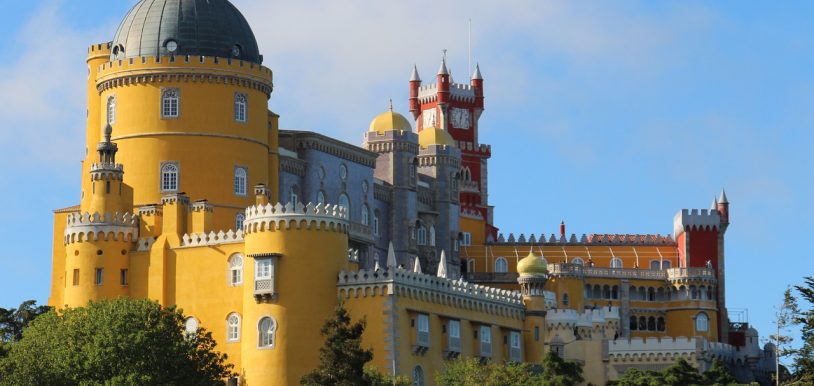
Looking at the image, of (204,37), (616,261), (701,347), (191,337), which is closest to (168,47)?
(204,37)

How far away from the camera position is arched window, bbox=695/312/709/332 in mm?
160750

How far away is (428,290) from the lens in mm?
114812

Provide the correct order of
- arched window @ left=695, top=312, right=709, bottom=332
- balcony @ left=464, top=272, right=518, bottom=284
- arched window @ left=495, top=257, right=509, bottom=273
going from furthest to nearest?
arched window @ left=495, top=257, right=509, bottom=273, arched window @ left=695, top=312, right=709, bottom=332, balcony @ left=464, top=272, right=518, bottom=284

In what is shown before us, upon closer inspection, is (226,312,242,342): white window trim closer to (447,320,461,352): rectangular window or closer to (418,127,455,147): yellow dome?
(447,320,461,352): rectangular window

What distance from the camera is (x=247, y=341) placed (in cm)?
11038

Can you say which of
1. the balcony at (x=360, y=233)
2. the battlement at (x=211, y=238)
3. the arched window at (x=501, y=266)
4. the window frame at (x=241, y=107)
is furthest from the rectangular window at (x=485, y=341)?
the arched window at (x=501, y=266)

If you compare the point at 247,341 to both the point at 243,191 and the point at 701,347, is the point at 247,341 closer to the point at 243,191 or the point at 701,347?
the point at 243,191

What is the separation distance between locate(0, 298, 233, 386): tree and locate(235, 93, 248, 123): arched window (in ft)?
57.4

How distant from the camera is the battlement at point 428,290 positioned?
110375 millimetres

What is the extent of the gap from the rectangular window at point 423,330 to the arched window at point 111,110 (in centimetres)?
2330

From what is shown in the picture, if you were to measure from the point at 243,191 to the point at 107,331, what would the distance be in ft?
62.9

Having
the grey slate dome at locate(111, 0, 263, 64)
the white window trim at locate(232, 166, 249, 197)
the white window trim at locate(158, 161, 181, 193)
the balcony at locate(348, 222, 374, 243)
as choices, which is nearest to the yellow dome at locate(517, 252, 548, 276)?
the balcony at locate(348, 222, 374, 243)

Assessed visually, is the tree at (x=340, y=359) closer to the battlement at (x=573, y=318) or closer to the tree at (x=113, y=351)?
the tree at (x=113, y=351)

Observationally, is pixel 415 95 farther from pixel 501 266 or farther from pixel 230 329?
pixel 230 329
